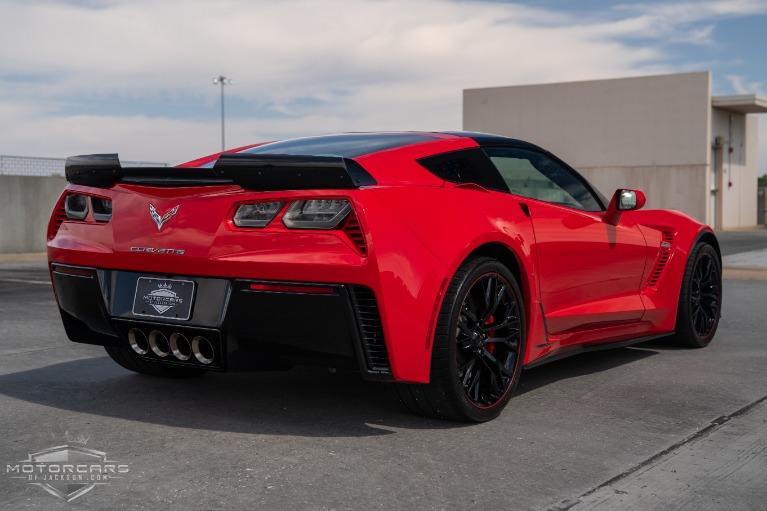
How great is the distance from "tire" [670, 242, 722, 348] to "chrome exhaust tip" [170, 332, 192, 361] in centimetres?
348

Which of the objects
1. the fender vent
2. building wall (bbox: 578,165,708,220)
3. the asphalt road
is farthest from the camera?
building wall (bbox: 578,165,708,220)

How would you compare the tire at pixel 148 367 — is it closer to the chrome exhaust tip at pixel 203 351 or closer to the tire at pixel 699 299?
the chrome exhaust tip at pixel 203 351

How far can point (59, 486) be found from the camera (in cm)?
340

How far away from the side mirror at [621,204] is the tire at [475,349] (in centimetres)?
127

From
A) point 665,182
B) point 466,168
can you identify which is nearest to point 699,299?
point 466,168

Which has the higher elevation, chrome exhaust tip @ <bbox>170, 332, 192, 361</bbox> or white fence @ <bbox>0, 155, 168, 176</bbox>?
white fence @ <bbox>0, 155, 168, 176</bbox>

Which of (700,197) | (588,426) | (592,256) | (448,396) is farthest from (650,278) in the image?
(700,197)

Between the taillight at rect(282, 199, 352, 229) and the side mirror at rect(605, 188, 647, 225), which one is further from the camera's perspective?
the side mirror at rect(605, 188, 647, 225)

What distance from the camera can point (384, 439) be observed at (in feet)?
13.4

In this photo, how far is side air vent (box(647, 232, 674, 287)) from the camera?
611cm

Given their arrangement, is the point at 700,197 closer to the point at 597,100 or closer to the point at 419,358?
the point at 597,100

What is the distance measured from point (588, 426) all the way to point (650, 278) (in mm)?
1943

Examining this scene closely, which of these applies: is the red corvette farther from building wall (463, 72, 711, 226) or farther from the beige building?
building wall (463, 72, 711, 226)

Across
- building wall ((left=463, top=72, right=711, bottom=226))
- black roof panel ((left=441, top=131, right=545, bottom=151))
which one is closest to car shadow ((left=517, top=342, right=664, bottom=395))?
black roof panel ((left=441, top=131, right=545, bottom=151))
